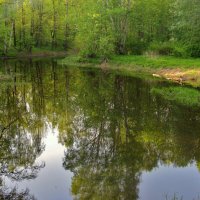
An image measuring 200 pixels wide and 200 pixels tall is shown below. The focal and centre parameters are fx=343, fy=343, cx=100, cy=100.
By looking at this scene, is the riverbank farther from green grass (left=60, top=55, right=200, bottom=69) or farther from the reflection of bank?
the reflection of bank

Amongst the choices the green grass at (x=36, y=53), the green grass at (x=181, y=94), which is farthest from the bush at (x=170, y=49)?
the green grass at (x=36, y=53)

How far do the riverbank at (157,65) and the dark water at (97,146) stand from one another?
7.72m

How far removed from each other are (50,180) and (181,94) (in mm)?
17411

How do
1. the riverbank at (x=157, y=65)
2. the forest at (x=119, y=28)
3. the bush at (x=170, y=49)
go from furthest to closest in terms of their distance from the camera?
the bush at (x=170, y=49), the forest at (x=119, y=28), the riverbank at (x=157, y=65)

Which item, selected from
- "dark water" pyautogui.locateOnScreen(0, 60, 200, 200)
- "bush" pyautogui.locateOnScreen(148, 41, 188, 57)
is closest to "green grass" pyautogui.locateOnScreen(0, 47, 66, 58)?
"bush" pyautogui.locateOnScreen(148, 41, 188, 57)

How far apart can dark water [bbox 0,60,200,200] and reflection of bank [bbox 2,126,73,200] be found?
36mm

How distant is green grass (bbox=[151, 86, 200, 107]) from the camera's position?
25.8 metres

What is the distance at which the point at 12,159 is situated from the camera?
51.1 feet

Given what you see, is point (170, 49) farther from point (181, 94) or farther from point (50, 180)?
point (50, 180)

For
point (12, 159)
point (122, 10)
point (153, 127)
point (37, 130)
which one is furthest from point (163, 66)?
point (12, 159)

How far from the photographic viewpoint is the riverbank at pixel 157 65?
37.0m

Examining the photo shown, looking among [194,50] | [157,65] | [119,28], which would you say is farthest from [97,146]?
[119,28]

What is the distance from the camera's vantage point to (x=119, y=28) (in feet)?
181

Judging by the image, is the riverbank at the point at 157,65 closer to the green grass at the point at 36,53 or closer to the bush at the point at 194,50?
the bush at the point at 194,50
